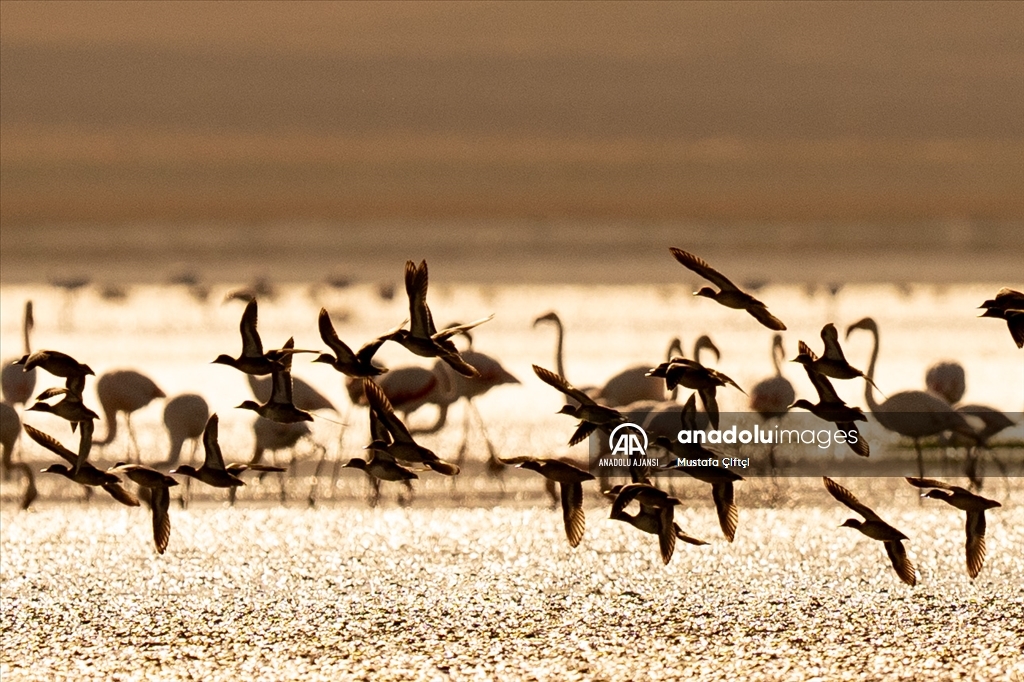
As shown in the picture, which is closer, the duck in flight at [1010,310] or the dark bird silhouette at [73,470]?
the duck in flight at [1010,310]

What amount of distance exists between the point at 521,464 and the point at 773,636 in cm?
92

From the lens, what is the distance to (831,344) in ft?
7.90

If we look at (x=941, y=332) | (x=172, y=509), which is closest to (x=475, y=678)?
(x=172, y=509)

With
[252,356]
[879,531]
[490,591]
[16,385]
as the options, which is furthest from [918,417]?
[16,385]

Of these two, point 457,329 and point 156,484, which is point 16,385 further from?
point 457,329

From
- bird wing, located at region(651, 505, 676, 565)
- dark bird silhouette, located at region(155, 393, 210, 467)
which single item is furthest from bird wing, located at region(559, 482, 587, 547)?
dark bird silhouette, located at region(155, 393, 210, 467)

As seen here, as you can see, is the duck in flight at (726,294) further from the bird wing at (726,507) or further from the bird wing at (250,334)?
the bird wing at (250,334)

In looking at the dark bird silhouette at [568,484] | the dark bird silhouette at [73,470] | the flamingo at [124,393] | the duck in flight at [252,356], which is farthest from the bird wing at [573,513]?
the flamingo at [124,393]

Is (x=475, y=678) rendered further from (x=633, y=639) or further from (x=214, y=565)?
(x=214, y=565)

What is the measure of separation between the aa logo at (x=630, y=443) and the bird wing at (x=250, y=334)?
678 mm

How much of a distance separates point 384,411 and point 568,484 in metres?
0.35

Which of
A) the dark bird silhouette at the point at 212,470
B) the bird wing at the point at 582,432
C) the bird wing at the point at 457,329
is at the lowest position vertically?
the dark bird silhouette at the point at 212,470

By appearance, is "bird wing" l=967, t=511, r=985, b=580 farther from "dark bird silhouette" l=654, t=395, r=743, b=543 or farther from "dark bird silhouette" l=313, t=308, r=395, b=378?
"dark bird silhouette" l=313, t=308, r=395, b=378

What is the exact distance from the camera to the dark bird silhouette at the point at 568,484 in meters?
2.26
